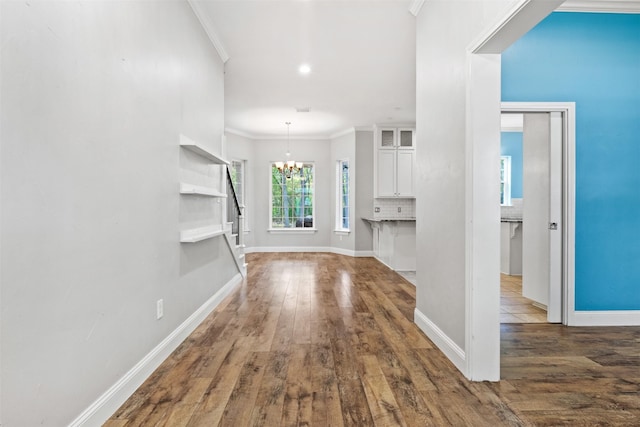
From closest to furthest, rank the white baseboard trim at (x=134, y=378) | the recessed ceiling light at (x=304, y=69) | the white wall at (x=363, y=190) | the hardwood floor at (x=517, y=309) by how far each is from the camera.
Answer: the white baseboard trim at (x=134, y=378)
the hardwood floor at (x=517, y=309)
the recessed ceiling light at (x=304, y=69)
the white wall at (x=363, y=190)

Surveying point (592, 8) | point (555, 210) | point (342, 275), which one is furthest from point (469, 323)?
point (342, 275)

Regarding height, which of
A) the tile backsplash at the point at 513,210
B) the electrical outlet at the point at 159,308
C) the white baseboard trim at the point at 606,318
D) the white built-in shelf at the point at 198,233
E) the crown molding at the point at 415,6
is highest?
the crown molding at the point at 415,6

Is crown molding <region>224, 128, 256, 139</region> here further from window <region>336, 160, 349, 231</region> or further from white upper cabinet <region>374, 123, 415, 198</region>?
white upper cabinet <region>374, 123, 415, 198</region>

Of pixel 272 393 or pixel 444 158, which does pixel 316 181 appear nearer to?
pixel 444 158

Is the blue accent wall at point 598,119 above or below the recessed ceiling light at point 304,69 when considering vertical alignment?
below

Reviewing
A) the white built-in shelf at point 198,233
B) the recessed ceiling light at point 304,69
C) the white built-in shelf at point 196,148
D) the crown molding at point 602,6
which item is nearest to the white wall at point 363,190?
the recessed ceiling light at point 304,69

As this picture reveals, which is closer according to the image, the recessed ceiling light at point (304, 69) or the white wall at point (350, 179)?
the recessed ceiling light at point (304, 69)

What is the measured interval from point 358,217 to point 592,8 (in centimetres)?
539

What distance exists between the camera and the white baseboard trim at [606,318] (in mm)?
3125

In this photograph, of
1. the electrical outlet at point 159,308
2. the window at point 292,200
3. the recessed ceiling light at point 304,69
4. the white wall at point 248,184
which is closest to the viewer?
the electrical outlet at point 159,308

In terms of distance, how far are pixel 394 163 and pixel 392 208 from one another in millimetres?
1004

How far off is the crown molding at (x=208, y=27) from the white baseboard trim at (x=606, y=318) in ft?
14.4

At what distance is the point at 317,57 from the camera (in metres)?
4.12

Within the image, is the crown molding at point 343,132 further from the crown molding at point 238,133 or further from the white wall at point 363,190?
the crown molding at point 238,133
